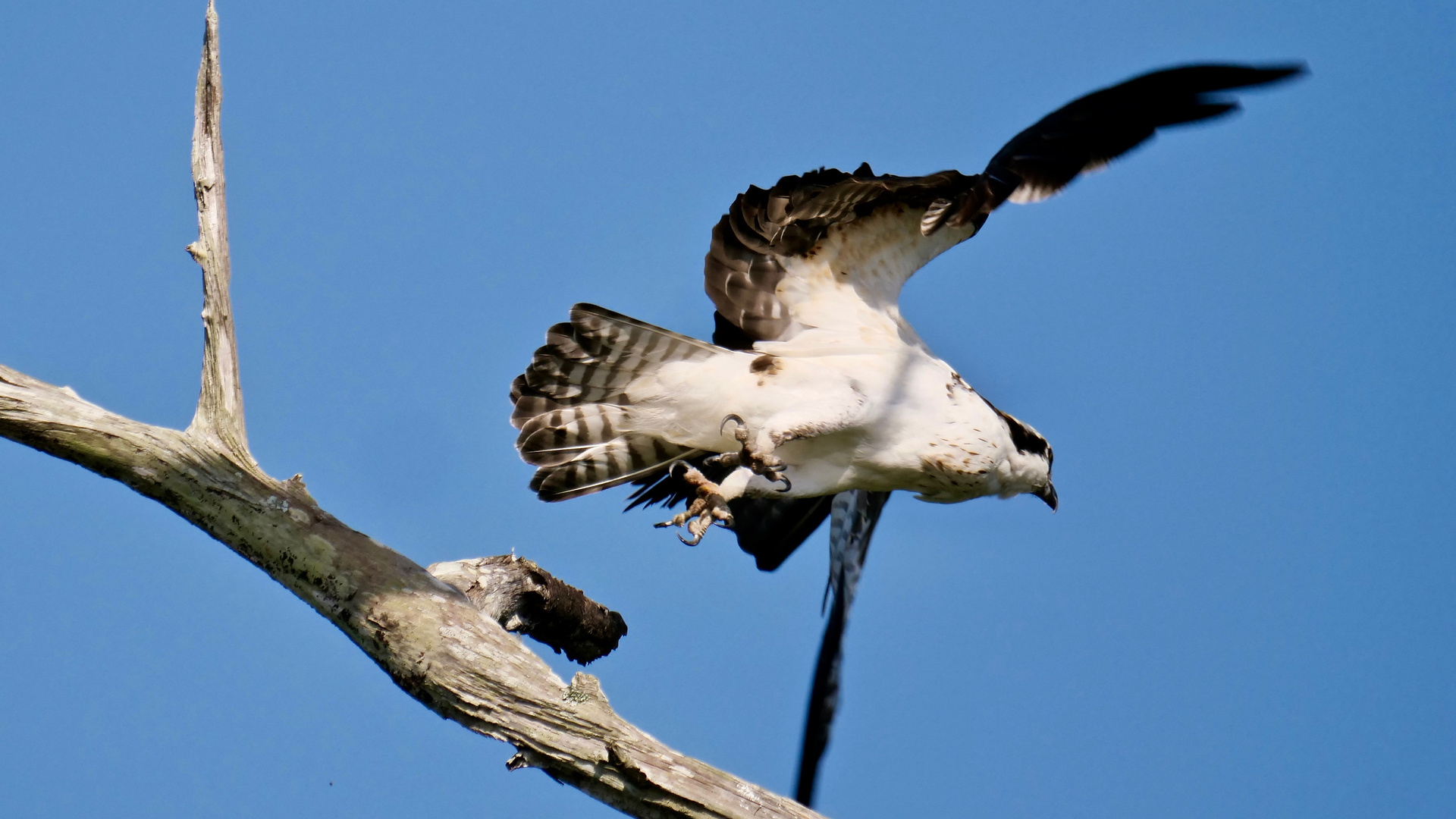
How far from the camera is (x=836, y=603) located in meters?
6.13

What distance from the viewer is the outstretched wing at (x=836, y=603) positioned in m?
5.42

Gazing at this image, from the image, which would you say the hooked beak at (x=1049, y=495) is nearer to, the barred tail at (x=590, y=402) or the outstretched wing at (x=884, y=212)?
the outstretched wing at (x=884, y=212)

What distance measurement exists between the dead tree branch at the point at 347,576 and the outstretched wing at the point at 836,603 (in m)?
1.80

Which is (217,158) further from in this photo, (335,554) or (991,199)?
(991,199)

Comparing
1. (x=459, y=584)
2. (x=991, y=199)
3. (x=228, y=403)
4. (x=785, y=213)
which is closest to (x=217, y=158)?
(x=228, y=403)

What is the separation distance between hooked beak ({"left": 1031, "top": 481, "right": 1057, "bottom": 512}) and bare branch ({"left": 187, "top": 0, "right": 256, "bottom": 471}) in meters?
3.83

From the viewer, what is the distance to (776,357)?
5301 mm

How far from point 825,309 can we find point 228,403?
2.68m

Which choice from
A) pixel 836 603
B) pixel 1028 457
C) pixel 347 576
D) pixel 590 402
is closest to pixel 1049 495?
pixel 1028 457

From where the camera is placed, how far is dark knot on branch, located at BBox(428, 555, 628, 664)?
183 inches

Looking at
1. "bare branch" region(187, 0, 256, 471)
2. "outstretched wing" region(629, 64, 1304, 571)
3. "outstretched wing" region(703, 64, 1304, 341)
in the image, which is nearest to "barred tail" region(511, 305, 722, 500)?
"outstretched wing" region(629, 64, 1304, 571)

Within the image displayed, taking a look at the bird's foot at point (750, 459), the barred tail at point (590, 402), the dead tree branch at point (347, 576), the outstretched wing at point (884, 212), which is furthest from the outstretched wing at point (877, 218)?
the dead tree branch at point (347, 576)

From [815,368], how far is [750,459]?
0.60 metres

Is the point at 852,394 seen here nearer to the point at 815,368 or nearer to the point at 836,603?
the point at 815,368
